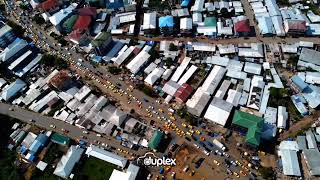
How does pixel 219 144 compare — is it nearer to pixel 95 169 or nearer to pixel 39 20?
pixel 95 169

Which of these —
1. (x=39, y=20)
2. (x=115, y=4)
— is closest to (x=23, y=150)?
(x=39, y=20)

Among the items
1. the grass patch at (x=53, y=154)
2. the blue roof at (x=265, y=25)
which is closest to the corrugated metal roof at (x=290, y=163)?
the blue roof at (x=265, y=25)

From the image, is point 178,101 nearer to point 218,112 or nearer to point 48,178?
point 218,112

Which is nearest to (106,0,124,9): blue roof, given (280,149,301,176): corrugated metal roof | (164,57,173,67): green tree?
(164,57,173,67): green tree

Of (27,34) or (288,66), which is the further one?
(27,34)

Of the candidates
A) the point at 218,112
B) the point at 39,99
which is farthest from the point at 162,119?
the point at 39,99

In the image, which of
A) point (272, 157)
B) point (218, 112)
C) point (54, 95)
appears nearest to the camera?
point (272, 157)

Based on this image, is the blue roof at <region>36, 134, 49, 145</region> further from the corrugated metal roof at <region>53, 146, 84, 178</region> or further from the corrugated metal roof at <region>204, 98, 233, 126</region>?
the corrugated metal roof at <region>204, 98, 233, 126</region>
